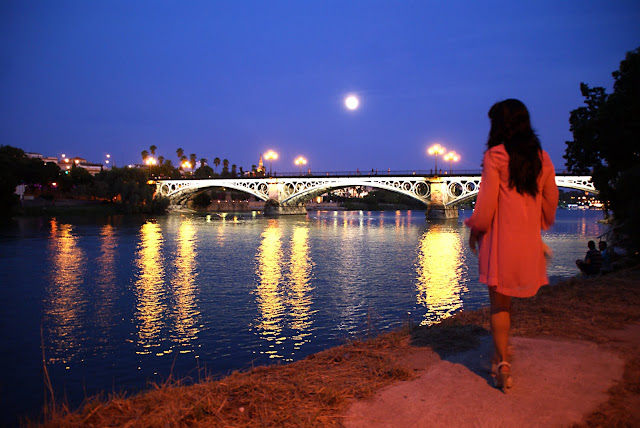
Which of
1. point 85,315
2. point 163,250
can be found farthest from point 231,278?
point 163,250

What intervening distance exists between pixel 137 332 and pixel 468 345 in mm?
7920

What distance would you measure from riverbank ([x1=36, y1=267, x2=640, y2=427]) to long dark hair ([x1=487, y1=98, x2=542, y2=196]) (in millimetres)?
1673

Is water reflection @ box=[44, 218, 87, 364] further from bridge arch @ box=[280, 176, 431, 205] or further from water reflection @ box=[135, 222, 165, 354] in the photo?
bridge arch @ box=[280, 176, 431, 205]

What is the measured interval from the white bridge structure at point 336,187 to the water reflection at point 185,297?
52.8 meters

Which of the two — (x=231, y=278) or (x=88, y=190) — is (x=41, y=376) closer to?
(x=231, y=278)

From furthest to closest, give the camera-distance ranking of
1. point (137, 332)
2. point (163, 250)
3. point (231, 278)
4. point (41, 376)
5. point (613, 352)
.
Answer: point (163, 250)
point (231, 278)
point (137, 332)
point (41, 376)
point (613, 352)

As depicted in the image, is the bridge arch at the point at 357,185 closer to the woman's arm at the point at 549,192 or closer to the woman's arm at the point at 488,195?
the woman's arm at the point at 549,192

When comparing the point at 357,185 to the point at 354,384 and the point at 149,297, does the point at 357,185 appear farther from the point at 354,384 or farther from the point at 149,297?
the point at 354,384

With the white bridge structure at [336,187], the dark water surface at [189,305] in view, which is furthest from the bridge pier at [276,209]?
the dark water surface at [189,305]

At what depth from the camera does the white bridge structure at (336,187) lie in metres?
74.1

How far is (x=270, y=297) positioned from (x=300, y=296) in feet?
2.89

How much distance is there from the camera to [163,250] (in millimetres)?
29172

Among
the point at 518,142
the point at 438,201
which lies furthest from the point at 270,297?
the point at 438,201

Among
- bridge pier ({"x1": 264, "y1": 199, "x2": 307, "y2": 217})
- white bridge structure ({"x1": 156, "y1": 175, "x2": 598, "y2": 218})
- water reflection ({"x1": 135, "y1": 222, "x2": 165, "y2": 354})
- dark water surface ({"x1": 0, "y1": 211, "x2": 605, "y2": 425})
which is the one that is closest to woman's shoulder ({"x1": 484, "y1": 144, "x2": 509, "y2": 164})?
dark water surface ({"x1": 0, "y1": 211, "x2": 605, "y2": 425})
